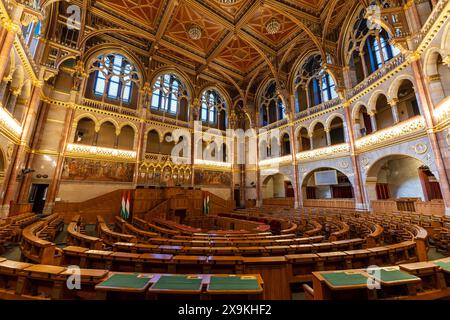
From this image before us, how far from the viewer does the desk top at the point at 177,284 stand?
5.32 feet

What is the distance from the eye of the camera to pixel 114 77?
15.6 meters

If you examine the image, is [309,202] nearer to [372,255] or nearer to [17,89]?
[372,255]

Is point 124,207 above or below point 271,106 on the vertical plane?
below

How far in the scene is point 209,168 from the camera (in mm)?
18297

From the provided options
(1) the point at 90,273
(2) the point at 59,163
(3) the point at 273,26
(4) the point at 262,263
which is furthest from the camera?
(3) the point at 273,26

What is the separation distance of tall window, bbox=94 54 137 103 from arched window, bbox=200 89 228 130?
271 inches

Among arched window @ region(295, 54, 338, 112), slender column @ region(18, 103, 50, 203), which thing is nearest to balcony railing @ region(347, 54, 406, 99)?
arched window @ region(295, 54, 338, 112)

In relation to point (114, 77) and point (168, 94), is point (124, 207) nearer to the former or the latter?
point (114, 77)

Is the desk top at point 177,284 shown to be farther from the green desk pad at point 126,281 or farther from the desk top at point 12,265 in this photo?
the desk top at point 12,265

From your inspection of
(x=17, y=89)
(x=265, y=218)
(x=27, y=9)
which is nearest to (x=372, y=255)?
(x=265, y=218)

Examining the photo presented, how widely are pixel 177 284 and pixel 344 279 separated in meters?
1.60

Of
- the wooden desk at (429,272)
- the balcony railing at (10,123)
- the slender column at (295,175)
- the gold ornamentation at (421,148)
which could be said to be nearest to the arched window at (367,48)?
the gold ornamentation at (421,148)

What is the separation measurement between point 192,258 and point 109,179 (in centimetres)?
1329

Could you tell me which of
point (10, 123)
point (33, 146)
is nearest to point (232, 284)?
point (10, 123)
